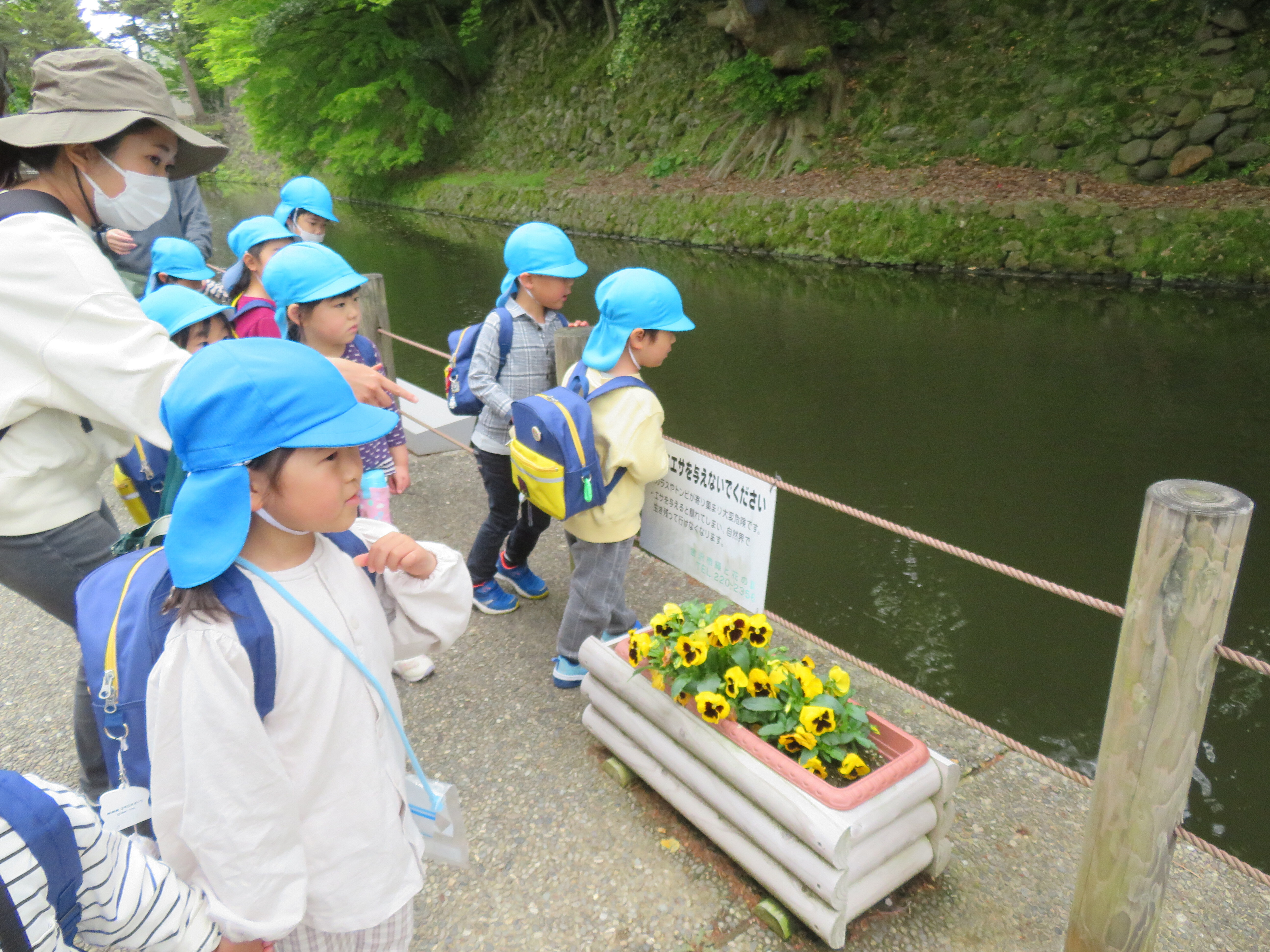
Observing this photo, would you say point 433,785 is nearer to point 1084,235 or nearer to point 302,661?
point 302,661

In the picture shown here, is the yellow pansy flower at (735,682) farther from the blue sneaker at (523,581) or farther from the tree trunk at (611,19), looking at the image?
the tree trunk at (611,19)

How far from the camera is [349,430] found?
4.68 feet

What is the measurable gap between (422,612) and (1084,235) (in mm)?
12082

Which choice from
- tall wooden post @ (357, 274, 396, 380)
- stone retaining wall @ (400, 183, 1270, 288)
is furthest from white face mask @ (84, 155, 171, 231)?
stone retaining wall @ (400, 183, 1270, 288)

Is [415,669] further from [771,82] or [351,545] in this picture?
[771,82]

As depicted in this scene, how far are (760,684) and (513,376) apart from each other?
166 cm

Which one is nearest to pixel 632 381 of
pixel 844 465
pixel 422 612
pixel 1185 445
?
pixel 422 612

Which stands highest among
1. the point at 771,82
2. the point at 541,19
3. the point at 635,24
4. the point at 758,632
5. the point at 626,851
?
A: the point at 541,19

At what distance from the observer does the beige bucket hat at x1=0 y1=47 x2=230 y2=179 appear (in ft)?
6.11

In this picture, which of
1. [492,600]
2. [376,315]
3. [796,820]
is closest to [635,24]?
[376,315]

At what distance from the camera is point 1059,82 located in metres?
13.4

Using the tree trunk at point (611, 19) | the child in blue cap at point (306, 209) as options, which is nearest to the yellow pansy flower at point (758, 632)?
the child in blue cap at point (306, 209)

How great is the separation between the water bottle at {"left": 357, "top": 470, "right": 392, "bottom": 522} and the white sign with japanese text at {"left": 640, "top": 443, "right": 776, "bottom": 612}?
942 millimetres

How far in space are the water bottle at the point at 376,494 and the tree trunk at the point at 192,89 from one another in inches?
2161
